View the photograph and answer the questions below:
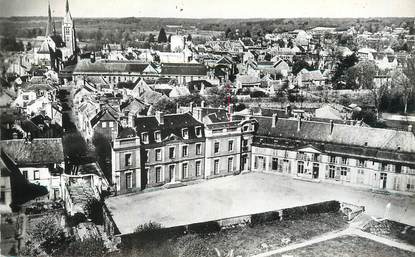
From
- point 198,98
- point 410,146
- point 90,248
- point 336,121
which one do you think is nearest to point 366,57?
point 336,121

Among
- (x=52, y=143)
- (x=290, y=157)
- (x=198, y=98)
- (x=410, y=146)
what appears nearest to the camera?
(x=52, y=143)

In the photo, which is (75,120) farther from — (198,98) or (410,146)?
(410,146)

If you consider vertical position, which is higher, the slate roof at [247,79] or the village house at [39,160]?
the slate roof at [247,79]

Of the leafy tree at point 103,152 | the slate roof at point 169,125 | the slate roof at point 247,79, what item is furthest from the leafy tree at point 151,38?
the slate roof at point 247,79

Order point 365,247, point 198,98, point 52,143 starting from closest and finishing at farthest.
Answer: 1. point 365,247
2. point 52,143
3. point 198,98

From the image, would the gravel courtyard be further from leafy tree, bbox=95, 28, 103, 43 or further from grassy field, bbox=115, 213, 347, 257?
leafy tree, bbox=95, 28, 103, 43

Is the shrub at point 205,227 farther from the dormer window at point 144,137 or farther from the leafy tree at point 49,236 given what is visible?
the dormer window at point 144,137
